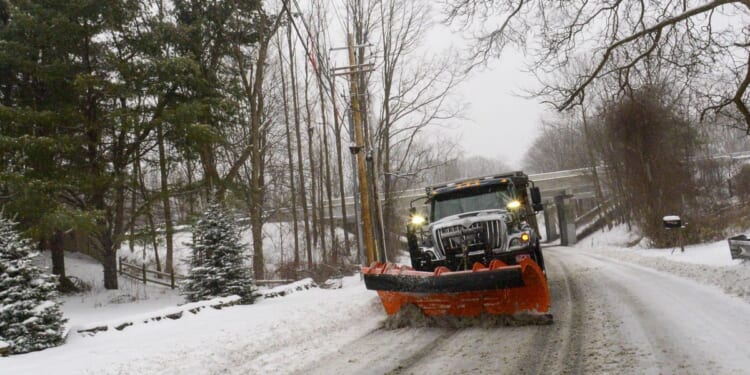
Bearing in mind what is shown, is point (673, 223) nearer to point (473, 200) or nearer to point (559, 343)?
point (473, 200)

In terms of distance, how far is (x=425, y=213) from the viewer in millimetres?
10492

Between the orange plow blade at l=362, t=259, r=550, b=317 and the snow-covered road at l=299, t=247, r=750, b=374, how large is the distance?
15.9 inches

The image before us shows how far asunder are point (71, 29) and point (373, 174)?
10297 millimetres

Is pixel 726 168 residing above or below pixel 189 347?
above

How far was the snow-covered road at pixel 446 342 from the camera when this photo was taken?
483cm

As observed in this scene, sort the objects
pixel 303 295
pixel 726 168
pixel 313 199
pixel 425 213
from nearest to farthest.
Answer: pixel 425 213 < pixel 303 295 < pixel 313 199 < pixel 726 168

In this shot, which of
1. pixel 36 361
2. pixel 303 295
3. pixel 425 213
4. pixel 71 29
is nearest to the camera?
pixel 36 361

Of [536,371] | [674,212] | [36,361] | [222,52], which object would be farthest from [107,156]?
[674,212]

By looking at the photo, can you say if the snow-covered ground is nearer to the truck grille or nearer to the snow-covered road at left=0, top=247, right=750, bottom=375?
the snow-covered road at left=0, top=247, right=750, bottom=375

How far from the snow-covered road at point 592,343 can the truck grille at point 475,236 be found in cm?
145

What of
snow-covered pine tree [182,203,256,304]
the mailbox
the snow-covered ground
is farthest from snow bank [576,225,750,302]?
snow-covered pine tree [182,203,256,304]

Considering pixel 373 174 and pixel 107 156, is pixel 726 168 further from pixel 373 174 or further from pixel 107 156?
pixel 107 156

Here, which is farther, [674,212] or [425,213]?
[674,212]

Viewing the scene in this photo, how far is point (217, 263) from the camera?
485 inches
